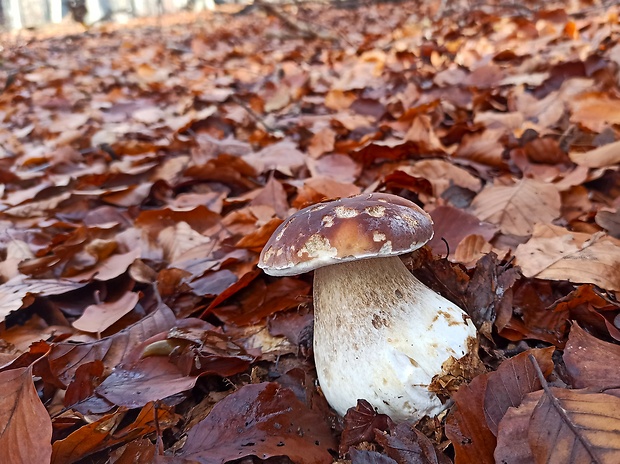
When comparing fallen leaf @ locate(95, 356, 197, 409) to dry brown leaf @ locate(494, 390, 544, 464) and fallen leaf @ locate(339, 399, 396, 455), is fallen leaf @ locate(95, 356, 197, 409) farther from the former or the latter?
dry brown leaf @ locate(494, 390, 544, 464)

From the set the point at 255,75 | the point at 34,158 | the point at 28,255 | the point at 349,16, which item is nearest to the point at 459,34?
the point at 255,75

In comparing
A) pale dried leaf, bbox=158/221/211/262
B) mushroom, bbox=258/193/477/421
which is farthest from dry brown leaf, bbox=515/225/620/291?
pale dried leaf, bbox=158/221/211/262

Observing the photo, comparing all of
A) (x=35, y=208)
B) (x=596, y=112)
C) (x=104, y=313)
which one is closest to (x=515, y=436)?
(x=104, y=313)

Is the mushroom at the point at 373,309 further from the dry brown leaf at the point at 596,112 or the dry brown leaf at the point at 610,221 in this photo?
the dry brown leaf at the point at 596,112

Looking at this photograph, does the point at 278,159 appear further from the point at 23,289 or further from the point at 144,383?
the point at 144,383

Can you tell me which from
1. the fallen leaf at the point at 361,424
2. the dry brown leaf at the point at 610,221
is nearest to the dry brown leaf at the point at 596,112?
the dry brown leaf at the point at 610,221

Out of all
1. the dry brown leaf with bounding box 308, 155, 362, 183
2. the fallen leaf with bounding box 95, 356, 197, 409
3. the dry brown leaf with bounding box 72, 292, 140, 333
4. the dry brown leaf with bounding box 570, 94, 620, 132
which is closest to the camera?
the fallen leaf with bounding box 95, 356, 197, 409

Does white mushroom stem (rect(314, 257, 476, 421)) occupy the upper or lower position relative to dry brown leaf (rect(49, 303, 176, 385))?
upper
